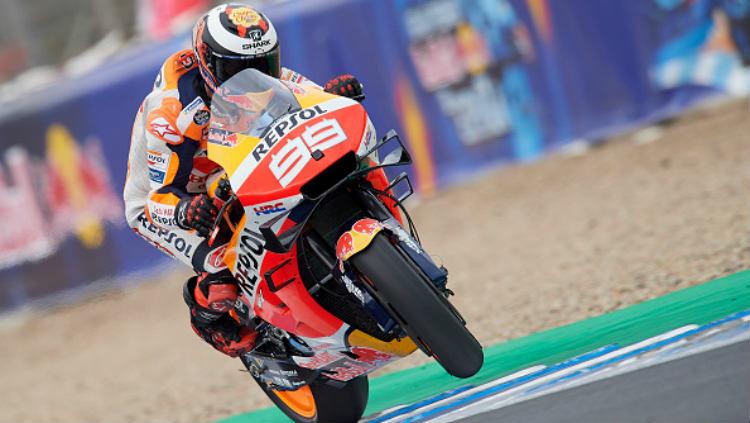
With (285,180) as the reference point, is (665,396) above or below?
below

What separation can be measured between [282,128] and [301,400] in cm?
223

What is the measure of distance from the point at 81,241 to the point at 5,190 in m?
1.07

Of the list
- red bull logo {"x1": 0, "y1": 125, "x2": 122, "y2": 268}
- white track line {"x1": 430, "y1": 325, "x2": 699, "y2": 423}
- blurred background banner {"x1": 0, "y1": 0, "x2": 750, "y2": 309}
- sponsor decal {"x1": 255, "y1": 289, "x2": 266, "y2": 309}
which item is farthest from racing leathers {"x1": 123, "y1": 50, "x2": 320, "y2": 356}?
red bull logo {"x1": 0, "y1": 125, "x2": 122, "y2": 268}

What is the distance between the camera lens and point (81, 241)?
12.2 metres

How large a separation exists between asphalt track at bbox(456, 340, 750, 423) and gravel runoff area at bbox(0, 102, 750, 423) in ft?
7.85

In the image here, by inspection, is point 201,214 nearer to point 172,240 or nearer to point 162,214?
point 162,214

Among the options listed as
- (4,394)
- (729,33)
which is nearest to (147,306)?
(4,394)

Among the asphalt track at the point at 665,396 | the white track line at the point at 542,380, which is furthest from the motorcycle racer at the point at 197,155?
the asphalt track at the point at 665,396

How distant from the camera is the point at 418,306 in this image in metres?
4.09

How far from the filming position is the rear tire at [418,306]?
4098 mm

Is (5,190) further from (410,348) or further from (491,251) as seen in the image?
(410,348)

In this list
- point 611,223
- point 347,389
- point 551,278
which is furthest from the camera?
point 611,223

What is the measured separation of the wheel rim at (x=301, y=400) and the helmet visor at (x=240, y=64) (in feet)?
6.43

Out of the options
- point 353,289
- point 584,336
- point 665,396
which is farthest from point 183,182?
point 665,396
